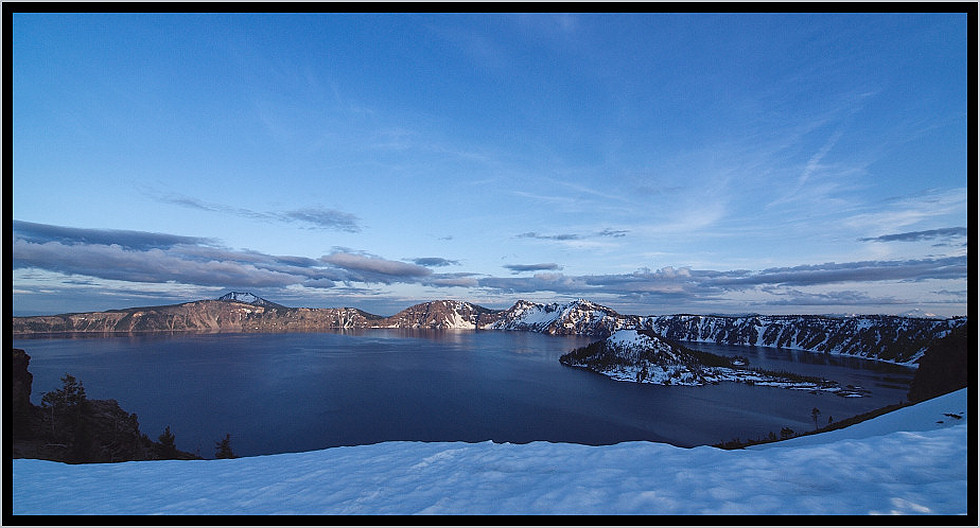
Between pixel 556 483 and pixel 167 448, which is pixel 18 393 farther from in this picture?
pixel 167 448

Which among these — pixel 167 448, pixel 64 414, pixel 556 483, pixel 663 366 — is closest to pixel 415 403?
pixel 167 448

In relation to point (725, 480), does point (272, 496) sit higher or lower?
lower

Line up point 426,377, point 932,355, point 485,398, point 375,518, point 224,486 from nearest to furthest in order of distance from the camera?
1. point 375,518
2. point 224,486
3. point 932,355
4. point 485,398
5. point 426,377

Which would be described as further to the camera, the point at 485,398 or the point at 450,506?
the point at 485,398

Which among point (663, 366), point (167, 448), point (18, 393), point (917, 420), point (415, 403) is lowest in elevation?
point (415, 403)

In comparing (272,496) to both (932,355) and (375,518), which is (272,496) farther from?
(932,355)

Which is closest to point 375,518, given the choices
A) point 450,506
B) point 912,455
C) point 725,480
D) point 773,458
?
point 450,506

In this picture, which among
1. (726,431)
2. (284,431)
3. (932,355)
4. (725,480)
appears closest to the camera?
(725,480)
